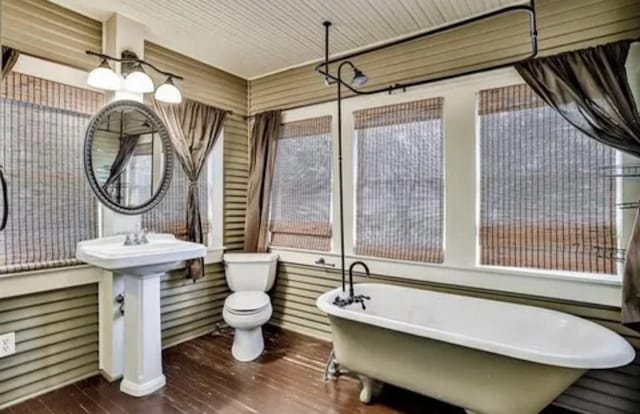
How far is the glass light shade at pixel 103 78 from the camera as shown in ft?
8.21

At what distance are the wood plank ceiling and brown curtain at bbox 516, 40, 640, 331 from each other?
0.58 meters

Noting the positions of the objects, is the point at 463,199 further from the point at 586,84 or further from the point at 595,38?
the point at 595,38

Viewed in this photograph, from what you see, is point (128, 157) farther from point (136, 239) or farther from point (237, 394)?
point (237, 394)

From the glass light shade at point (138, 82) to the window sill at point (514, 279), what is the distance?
215cm

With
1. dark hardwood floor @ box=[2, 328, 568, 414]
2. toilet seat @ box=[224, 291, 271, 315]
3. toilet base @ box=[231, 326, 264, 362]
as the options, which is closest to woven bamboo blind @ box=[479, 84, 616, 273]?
dark hardwood floor @ box=[2, 328, 568, 414]

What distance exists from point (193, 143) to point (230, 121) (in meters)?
0.58

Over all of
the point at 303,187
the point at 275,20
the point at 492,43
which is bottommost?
the point at 303,187

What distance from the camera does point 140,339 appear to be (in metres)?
2.49

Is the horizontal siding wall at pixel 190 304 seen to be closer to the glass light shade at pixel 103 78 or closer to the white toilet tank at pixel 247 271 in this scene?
the white toilet tank at pixel 247 271

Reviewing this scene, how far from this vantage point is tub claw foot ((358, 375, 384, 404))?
2.40 m

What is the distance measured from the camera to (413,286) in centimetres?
293

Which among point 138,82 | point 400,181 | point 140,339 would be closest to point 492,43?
point 400,181

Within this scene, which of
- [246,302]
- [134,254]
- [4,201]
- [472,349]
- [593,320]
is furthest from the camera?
[246,302]

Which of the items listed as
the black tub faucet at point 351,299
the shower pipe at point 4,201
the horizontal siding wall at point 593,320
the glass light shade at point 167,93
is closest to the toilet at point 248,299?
the horizontal siding wall at point 593,320
